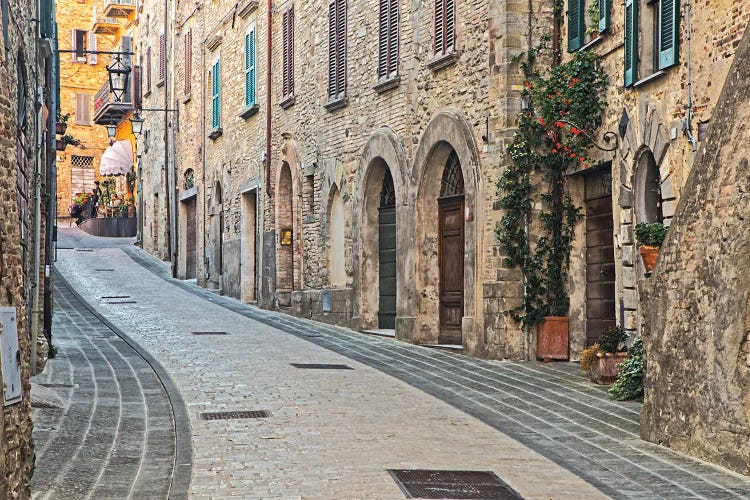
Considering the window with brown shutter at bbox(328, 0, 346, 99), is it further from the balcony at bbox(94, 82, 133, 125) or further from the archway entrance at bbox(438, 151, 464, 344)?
the balcony at bbox(94, 82, 133, 125)

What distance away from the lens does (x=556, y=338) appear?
613 inches

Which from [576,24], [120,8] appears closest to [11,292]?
[576,24]

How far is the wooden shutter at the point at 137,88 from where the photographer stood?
4262cm

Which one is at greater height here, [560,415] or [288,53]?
[288,53]

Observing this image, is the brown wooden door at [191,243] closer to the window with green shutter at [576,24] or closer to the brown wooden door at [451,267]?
the brown wooden door at [451,267]

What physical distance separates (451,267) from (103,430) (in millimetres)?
8866

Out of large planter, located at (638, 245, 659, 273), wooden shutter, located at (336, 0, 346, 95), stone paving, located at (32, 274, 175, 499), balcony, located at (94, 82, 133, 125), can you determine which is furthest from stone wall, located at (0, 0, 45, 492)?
balcony, located at (94, 82, 133, 125)

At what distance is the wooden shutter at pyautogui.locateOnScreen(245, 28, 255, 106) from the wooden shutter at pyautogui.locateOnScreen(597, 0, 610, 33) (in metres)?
14.5

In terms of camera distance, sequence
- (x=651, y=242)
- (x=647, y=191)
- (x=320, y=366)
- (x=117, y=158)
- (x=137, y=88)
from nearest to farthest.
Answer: (x=651, y=242) < (x=647, y=191) < (x=320, y=366) < (x=137, y=88) < (x=117, y=158)

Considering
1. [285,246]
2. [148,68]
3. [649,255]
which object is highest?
[148,68]

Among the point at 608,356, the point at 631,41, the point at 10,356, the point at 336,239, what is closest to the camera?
the point at 10,356

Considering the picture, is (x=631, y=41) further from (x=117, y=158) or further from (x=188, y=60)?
(x=117, y=158)

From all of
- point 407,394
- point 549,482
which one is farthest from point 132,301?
point 549,482

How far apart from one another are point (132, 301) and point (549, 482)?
18.9 m
